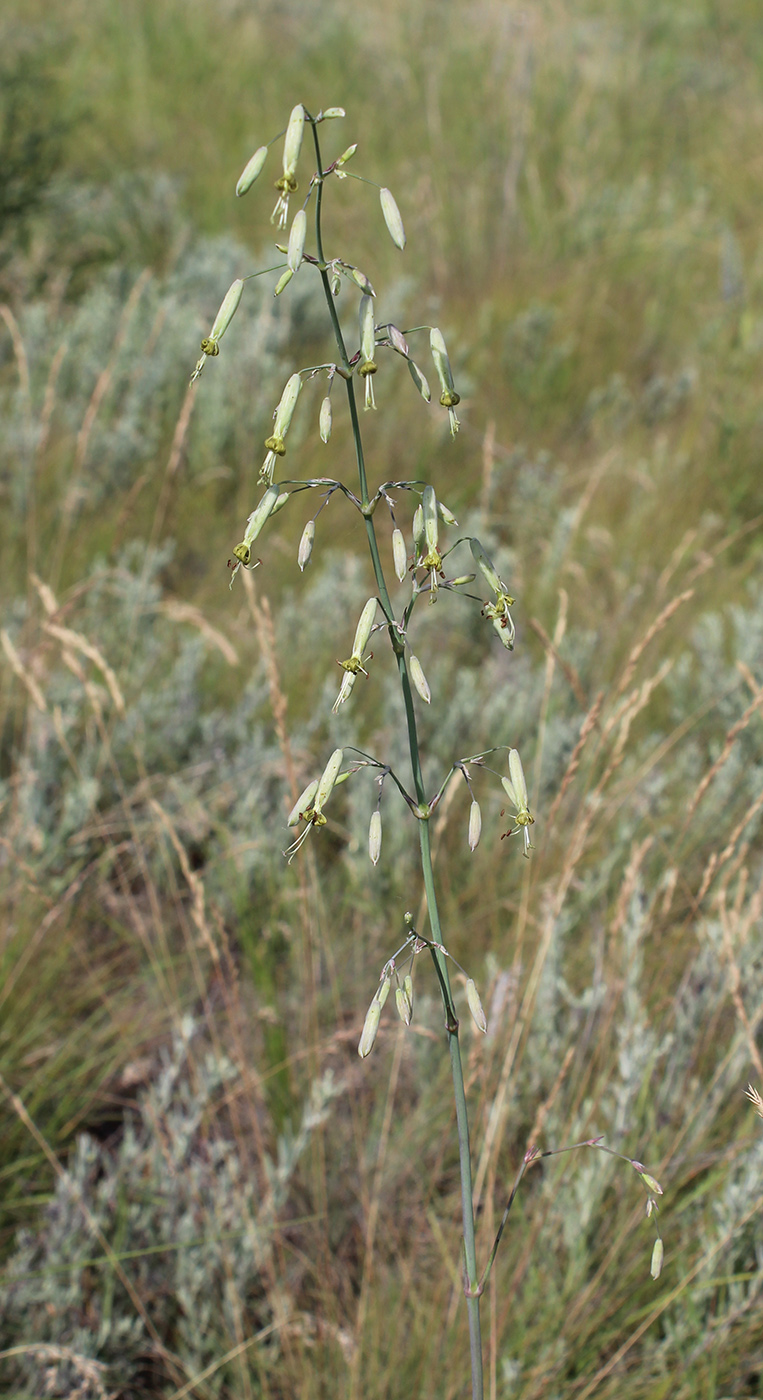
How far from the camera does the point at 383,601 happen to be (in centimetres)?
92

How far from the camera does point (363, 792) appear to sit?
2.60 meters

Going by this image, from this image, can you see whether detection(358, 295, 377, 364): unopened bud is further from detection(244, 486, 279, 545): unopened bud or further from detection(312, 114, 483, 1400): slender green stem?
detection(244, 486, 279, 545): unopened bud

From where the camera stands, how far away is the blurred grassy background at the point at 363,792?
5.56 ft

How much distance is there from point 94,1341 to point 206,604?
215 cm

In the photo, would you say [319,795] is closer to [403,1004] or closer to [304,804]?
[304,804]

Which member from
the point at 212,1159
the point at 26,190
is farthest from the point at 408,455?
the point at 212,1159

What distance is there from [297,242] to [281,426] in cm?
15

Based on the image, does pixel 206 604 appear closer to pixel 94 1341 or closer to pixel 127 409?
pixel 127 409

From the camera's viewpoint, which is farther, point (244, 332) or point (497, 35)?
point (497, 35)

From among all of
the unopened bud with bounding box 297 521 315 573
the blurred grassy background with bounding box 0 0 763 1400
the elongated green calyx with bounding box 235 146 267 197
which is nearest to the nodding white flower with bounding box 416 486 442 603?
the unopened bud with bounding box 297 521 315 573

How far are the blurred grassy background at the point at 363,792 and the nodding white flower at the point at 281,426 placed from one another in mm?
653

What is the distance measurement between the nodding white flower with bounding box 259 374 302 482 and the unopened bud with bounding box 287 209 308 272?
0.10 meters

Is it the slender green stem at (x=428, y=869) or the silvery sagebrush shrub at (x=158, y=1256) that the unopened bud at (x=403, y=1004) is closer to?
the slender green stem at (x=428, y=869)

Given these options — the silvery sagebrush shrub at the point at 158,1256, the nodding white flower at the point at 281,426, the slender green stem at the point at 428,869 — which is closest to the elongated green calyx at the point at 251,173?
the slender green stem at the point at 428,869
